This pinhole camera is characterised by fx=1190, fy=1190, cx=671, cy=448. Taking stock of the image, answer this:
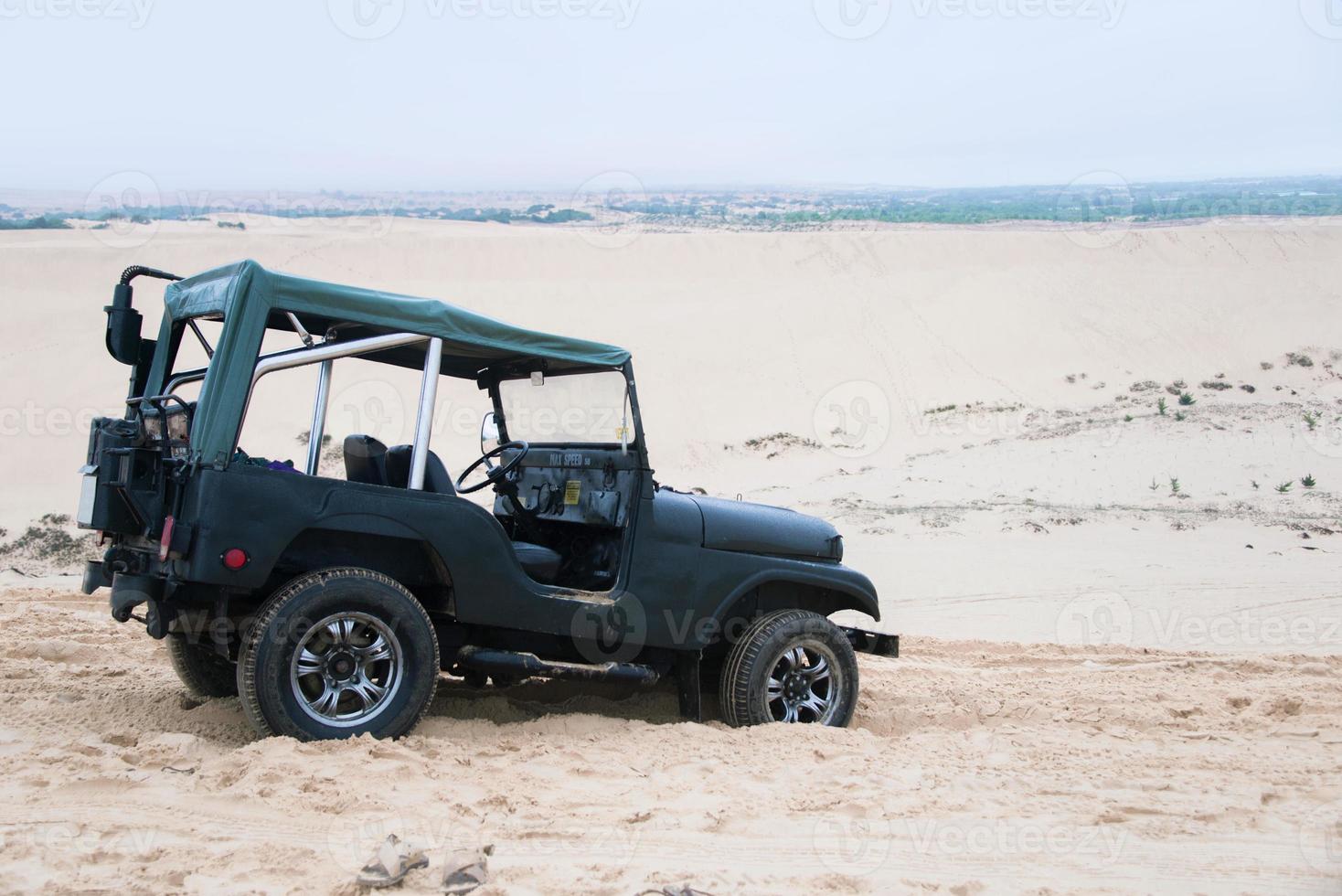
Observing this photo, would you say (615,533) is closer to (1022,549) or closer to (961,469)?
(1022,549)

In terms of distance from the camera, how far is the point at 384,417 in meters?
20.3

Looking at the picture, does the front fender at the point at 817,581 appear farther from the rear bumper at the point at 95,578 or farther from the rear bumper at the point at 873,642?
the rear bumper at the point at 95,578

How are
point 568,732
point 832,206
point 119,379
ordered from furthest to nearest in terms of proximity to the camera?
point 832,206 < point 119,379 < point 568,732

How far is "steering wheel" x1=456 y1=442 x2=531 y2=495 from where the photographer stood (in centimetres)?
630

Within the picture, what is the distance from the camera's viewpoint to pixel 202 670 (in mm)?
6137

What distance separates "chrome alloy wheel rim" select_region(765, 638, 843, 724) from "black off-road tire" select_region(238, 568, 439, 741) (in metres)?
1.96

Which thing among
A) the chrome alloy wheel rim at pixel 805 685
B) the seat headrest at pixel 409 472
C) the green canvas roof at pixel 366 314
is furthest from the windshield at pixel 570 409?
the chrome alloy wheel rim at pixel 805 685

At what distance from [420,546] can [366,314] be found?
1.11m

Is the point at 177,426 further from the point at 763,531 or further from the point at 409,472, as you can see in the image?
the point at 763,531

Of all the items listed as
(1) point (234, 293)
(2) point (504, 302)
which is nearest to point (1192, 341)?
(2) point (504, 302)

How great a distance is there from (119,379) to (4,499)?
8373 millimetres

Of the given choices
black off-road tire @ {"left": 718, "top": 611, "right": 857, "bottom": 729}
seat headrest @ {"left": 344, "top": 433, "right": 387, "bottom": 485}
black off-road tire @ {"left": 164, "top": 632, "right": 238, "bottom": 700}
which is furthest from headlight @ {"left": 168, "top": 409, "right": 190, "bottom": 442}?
black off-road tire @ {"left": 718, "top": 611, "right": 857, "bottom": 729}

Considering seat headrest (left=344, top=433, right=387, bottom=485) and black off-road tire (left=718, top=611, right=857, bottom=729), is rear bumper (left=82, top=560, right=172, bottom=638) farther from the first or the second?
black off-road tire (left=718, top=611, right=857, bottom=729)

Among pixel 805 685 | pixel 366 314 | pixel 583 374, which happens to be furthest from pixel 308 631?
pixel 805 685
